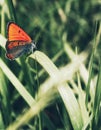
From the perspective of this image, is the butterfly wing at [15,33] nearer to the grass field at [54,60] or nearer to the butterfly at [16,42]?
the butterfly at [16,42]

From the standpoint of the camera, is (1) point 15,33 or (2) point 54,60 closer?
(1) point 15,33

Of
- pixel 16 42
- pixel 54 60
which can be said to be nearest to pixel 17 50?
pixel 16 42

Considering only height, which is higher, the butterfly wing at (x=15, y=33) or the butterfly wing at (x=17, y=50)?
the butterfly wing at (x=15, y=33)

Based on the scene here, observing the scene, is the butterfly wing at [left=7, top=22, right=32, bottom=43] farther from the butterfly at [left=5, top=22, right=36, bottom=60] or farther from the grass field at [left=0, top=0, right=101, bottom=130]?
the grass field at [left=0, top=0, right=101, bottom=130]

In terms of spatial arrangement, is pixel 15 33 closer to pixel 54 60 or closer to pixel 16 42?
pixel 16 42

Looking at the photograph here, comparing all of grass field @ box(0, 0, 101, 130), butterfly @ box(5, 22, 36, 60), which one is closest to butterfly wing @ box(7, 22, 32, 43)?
butterfly @ box(5, 22, 36, 60)

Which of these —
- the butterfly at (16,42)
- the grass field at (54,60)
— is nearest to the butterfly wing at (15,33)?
the butterfly at (16,42)
